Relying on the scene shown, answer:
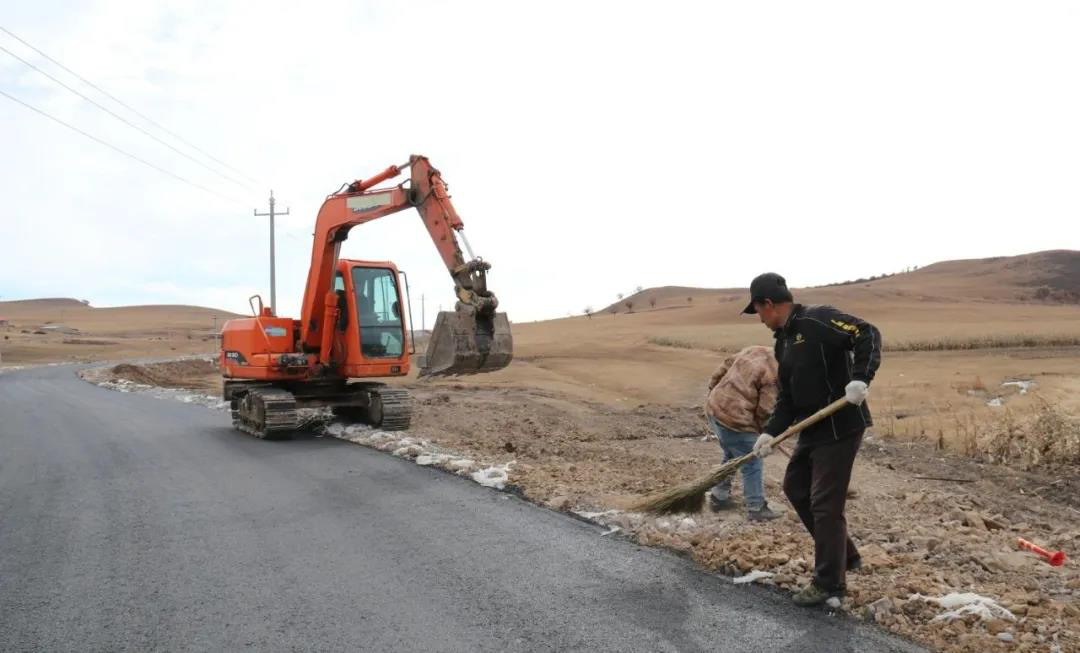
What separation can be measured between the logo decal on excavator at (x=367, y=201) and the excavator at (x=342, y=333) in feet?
0.05

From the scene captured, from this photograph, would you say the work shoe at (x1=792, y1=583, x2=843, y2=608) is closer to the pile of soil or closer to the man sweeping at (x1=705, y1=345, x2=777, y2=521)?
the man sweeping at (x1=705, y1=345, x2=777, y2=521)

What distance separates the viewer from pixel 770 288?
5.02 metres

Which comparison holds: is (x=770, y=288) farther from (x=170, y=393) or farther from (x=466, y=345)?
(x=170, y=393)

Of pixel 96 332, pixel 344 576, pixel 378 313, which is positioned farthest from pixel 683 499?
pixel 96 332

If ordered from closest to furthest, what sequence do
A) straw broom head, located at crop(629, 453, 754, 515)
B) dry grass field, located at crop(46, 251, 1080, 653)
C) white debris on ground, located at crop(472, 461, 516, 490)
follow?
dry grass field, located at crop(46, 251, 1080, 653), straw broom head, located at crop(629, 453, 754, 515), white debris on ground, located at crop(472, 461, 516, 490)

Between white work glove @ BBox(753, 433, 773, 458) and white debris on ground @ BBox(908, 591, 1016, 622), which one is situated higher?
white work glove @ BBox(753, 433, 773, 458)

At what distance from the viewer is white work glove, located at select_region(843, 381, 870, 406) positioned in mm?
4422

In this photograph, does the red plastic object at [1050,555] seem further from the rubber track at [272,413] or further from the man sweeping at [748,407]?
the rubber track at [272,413]

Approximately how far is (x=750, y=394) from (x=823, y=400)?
8.21 feet

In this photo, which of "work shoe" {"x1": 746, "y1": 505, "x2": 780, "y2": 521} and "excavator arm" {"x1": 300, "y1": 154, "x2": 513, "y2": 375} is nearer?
"work shoe" {"x1": 746, "y1": 505, "x2": 780, "y2": 521}

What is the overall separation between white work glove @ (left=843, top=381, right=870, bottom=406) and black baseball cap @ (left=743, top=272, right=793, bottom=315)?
0.72 meters

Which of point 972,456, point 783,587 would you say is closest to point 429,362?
point 783,587

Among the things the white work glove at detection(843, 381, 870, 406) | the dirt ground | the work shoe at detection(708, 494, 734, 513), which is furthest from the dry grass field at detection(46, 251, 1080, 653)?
the white work glove at detection(843, 381, 870, 406)

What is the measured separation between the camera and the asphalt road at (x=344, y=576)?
14.3ft
